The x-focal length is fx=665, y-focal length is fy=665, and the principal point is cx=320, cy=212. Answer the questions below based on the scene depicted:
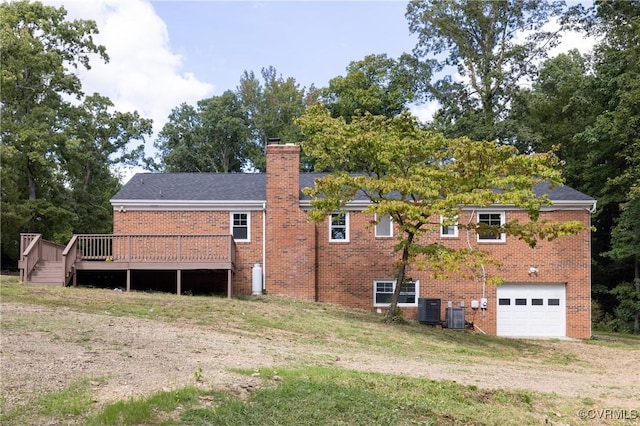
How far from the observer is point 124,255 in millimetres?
22344

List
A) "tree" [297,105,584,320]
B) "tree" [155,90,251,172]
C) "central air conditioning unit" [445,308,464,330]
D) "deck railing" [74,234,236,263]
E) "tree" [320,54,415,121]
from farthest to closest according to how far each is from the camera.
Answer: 1. "tree" [155,90,251,172]
2. "tree" [320,54,415,121]
3. "central air conditioning unit" [445,308,464,330]
4. "deck railing" [74,234,236,263]
5. "tree" [297,105,584,320]

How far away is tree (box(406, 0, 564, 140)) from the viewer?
38.2 metres

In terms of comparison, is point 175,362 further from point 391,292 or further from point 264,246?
point 391,292

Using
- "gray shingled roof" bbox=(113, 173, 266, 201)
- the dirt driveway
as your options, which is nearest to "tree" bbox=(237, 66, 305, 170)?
"gray shingled roof" bbox=(113, 173, 266, 201)

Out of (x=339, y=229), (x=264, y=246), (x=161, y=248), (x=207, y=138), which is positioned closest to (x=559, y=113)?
(x=339, y=229)

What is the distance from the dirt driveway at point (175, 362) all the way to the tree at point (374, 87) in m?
26.1

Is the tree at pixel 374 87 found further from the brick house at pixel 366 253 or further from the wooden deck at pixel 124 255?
the wooden deck at pixel 124 255

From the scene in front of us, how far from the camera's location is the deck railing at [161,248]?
22.2m

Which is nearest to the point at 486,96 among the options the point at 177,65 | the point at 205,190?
the point at 177,65

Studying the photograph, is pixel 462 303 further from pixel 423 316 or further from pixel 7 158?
pixel 7 158

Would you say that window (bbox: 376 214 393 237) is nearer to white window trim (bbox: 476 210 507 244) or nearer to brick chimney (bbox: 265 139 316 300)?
brick chimney (bbox: 265 139 316 300)

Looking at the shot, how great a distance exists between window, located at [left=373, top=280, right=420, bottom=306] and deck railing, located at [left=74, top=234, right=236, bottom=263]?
563cm

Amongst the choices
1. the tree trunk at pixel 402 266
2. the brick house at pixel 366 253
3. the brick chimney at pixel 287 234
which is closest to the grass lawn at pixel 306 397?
the tree trunk at pixel 402 266

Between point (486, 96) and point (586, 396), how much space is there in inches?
1190
